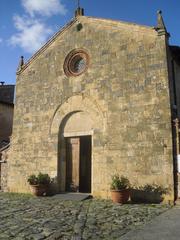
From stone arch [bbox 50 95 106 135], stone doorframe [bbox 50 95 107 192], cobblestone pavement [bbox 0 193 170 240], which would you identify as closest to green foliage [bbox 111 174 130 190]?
cobblestone pavement [bbox 0 193 170 240]

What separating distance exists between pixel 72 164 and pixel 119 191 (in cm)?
389

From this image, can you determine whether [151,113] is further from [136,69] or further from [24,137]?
[24,137]

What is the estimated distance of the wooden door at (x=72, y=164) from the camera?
1467 centimetres

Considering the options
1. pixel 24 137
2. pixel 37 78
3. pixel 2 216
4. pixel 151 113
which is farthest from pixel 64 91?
pixel 2 216

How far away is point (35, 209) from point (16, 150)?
6.41m

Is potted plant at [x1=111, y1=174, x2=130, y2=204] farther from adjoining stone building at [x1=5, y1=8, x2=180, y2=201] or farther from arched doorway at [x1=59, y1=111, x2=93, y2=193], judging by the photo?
arched doorway at [x1=59, y1=111, x2=93, y2=193]

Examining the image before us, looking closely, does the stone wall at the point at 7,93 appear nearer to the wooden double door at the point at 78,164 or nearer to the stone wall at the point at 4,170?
the stone wall at the point at 4,170

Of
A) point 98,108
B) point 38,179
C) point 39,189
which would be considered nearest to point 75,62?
point 98,108

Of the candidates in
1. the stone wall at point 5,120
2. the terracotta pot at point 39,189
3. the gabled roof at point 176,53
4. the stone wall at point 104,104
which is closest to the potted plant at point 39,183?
the terracotta pot at point 39,189

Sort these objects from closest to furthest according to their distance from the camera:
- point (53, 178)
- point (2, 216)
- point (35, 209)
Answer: point (2, 216) → point (35, 209) → point (53, 178)

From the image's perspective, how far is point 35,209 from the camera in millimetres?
10695

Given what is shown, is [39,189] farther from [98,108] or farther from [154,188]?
[154,188]

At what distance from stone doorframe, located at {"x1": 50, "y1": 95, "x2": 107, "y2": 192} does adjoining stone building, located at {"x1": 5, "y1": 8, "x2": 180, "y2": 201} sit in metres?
0.05

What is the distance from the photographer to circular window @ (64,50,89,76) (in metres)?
15.1
